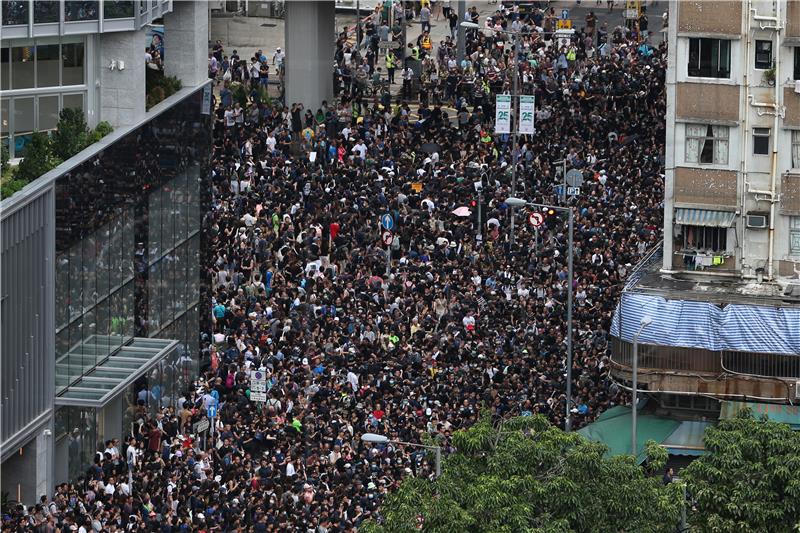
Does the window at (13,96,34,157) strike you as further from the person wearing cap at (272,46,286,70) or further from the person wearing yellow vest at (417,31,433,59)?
the person wearing yellow vest at (417,31,433,59)

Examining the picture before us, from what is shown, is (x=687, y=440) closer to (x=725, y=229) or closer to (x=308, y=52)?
(x=725, y=229)

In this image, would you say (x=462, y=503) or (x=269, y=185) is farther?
(x=269, y=185)

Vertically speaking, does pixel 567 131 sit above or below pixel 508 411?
above

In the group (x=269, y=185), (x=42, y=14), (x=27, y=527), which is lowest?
(x=27, y=527)

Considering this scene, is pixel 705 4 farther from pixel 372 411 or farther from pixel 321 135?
pixel 321 135

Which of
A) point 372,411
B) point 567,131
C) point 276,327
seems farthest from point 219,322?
point 567,131

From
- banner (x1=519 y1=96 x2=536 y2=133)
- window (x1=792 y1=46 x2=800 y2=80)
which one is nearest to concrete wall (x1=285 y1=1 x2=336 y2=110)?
banner (x1=519 y1=96 x2=536 y2=133)

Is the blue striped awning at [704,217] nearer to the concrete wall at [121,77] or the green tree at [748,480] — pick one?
the concrete wall at [121,77]
